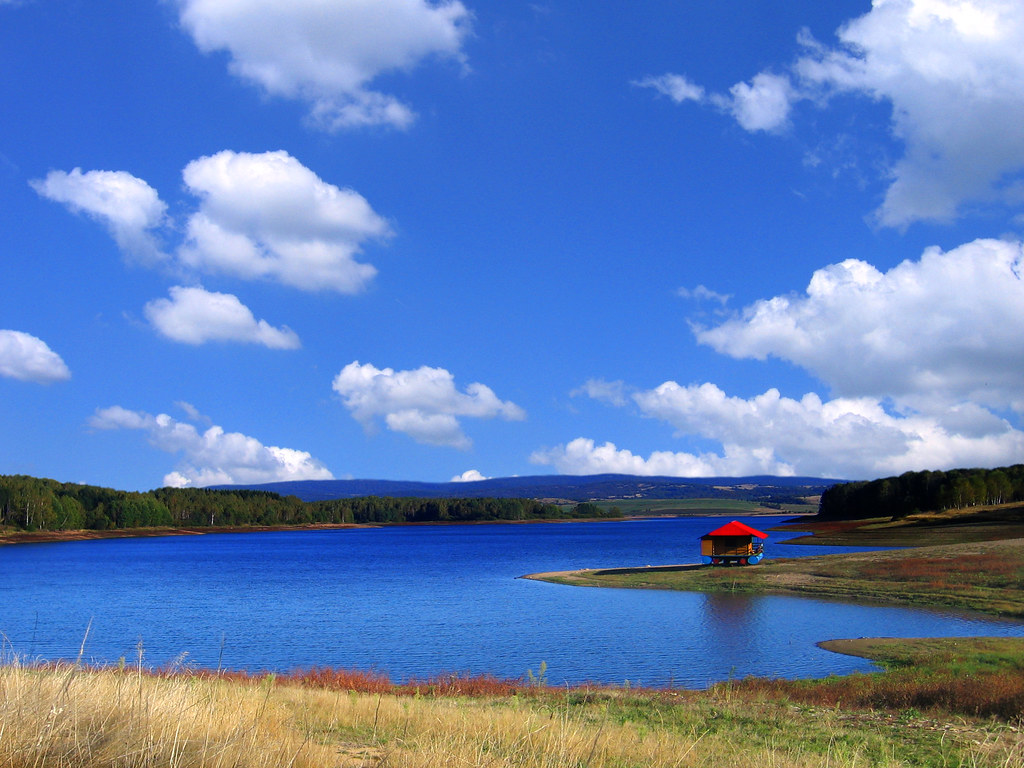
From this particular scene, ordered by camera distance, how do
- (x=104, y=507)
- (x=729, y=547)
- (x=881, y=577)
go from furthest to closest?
1. (x=104, y=507)
2. (x=729, y=547)
3. (x=881, y=577)

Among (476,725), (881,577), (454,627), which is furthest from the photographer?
(881,577)

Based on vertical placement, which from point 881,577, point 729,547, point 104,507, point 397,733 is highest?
point 397,733

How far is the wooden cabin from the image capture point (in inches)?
2126

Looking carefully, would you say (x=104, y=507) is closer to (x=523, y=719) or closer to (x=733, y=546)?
(x=733, y=546)

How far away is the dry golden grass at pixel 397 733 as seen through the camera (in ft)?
22.1

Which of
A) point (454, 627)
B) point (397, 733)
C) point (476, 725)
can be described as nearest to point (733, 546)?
point (454, 627)

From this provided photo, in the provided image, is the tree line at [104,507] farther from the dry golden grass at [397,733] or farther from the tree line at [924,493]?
the dry golden grass at [397,733]

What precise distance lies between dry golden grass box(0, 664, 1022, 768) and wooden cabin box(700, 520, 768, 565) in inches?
1518

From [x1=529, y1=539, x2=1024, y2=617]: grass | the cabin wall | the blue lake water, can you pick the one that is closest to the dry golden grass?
the blue lake water

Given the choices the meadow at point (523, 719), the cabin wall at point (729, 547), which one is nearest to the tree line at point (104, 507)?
the cabin wall at point (729, 547)

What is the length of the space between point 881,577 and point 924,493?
102 m

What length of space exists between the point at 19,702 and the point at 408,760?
3567 mm

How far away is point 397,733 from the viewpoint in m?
11.3

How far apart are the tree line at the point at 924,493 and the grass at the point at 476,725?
4442 inches
